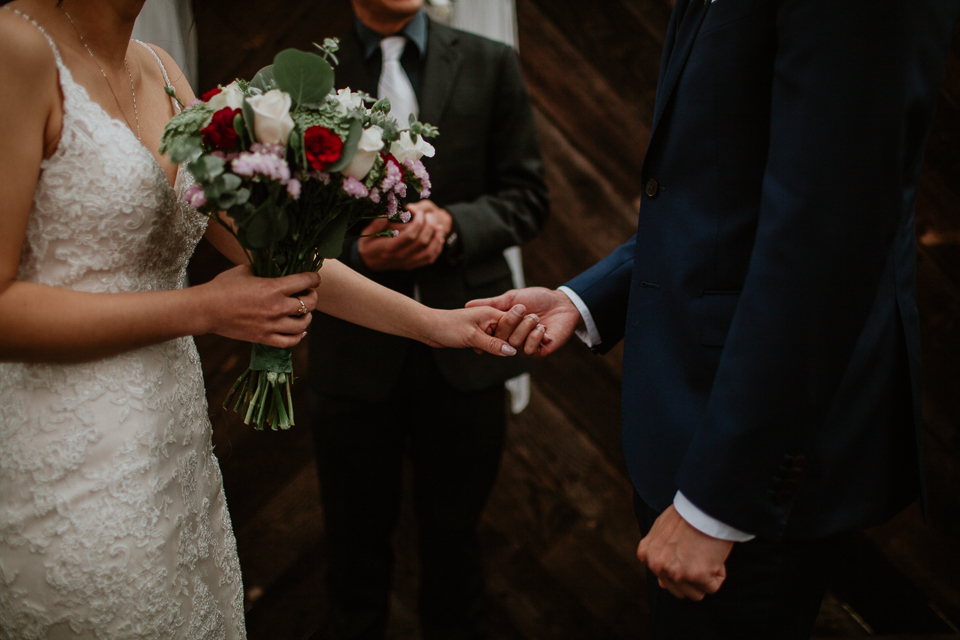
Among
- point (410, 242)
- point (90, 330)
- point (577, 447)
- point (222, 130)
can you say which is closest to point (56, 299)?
point (90, 330)

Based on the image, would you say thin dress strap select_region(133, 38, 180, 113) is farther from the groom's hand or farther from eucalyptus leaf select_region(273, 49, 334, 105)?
the groom's hand

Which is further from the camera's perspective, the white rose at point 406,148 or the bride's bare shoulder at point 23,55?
the white rose at point 406,148

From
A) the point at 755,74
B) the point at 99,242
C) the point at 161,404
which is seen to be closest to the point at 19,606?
the point at 161,404

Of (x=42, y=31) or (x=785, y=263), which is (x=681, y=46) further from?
(x=42, y=31)

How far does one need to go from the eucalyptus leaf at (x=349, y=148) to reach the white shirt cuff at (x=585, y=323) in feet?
1.83

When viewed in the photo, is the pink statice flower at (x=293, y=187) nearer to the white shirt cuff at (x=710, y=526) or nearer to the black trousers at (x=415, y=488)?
the white shirt cuff at (x=710, y=526)

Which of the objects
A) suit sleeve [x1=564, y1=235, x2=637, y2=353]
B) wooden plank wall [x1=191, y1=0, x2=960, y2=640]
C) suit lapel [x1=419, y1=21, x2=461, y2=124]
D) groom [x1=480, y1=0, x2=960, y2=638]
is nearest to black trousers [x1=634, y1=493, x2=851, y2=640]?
groom [x1=480, y1=0, x2=960, y2=638]

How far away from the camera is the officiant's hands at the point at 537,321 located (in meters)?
1.20

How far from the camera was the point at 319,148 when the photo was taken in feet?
2.56

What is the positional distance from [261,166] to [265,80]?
9.2 inches

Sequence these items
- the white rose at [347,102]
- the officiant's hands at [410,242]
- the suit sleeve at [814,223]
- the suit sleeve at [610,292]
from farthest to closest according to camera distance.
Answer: the officiant's hands at [410,242]
the suit sleeve at [610,292]
the white rose at [347,102]
the suit sleeve at [814,223]

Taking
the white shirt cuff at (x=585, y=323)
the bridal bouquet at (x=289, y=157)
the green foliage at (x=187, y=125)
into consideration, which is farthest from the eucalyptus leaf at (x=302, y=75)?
the white shirt cuff at (x=585, y=323)

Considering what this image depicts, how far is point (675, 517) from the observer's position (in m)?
0.78

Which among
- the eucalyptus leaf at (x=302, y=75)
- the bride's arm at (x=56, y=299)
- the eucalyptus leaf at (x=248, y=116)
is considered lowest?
the bride's arm at (x=56, y=299)
